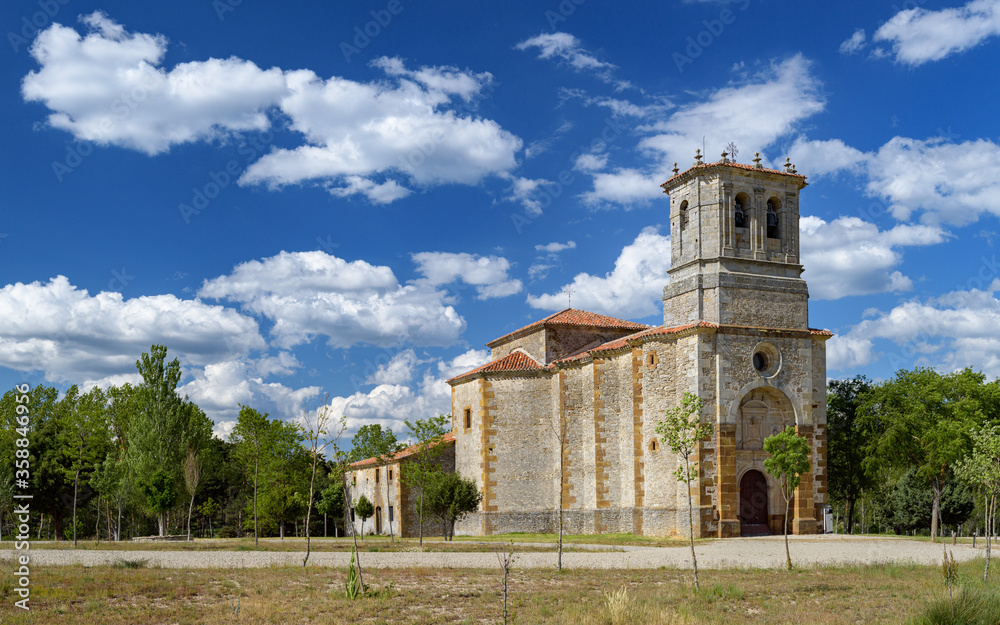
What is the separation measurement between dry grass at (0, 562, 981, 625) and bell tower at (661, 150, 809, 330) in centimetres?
1725

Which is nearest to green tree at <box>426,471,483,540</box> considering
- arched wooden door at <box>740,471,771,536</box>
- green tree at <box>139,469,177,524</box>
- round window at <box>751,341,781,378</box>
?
arched wooden door at <box>740,471,771,536</box>

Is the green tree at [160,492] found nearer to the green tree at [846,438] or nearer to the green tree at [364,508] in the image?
the green tree at [364,508]

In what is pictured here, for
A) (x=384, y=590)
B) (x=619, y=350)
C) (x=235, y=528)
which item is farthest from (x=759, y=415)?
(x=235, y=528)

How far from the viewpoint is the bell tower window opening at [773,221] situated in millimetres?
40844

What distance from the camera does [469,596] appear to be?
715 inches

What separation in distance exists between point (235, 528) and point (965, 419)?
60010 millimetres

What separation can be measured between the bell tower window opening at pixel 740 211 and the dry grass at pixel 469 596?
20.5 meters

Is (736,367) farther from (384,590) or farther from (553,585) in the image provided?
(384,590)

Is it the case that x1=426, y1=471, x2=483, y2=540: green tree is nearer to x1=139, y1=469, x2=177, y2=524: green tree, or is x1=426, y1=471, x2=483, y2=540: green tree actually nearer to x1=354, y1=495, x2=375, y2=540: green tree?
x1=139, y1=469, x2=177, y2=524: green tree

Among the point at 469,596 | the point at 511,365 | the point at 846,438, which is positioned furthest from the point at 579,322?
the point at 469,596

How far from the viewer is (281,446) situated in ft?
150

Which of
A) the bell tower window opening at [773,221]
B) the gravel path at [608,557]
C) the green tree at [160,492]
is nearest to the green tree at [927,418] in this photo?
the gravel path at [608,557]

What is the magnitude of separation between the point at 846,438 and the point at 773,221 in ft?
43.4

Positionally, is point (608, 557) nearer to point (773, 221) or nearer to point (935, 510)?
point (935, 510)
